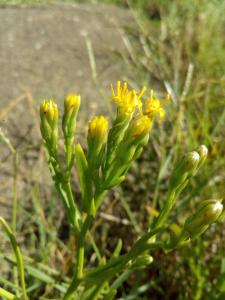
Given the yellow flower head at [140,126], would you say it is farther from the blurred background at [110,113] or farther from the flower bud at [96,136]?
the blurred background at [110,113]

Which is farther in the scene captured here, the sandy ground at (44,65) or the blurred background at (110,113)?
the sandy ground at (44,65)

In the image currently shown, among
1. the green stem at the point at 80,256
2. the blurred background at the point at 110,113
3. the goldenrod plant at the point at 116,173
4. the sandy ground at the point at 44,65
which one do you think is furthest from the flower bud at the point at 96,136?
the sandy ground at the point at 44,65

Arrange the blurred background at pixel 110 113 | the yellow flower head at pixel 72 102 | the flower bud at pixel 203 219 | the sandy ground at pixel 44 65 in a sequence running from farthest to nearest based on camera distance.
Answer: the sandy ground at pixel 44 65
the blurred background at pixel 110 113
the yellow flower head at pixel 72 102
the flower bud at pixel 203 219

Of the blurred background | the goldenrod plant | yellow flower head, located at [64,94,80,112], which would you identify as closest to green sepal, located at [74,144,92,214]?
the goldenrod plant

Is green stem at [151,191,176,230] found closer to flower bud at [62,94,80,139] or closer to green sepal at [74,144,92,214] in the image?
green sepal at [74,144,92,214]

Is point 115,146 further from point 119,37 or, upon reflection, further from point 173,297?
point 119,37

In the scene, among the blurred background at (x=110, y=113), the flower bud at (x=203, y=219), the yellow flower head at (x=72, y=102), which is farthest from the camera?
the blurred background at (x=110, y=113)

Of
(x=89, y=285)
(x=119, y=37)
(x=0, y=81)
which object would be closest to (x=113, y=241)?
(x=89, y=285)
